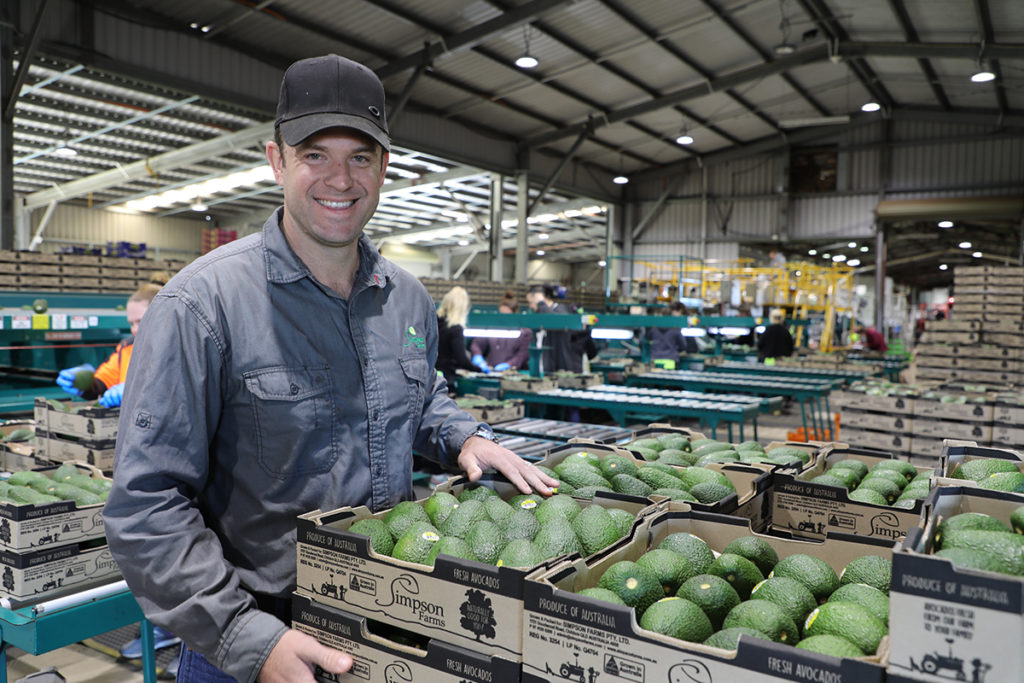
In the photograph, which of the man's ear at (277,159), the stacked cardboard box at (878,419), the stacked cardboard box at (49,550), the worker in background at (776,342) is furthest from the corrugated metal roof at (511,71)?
the man's ear at (277,159)

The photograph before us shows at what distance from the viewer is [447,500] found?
5.49 ft

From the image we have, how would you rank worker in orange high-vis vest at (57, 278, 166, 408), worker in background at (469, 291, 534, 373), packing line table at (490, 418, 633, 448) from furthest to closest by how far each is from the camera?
worker in background at (469, 291, 534, 373), packing line table at (490, 418, 633, 448), worker in orange high-vis vest at (57, 278, 166, 408)

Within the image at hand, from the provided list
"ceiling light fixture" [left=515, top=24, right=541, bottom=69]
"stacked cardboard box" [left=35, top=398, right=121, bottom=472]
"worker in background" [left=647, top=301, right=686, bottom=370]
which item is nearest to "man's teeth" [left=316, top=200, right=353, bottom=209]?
"stacked cardboard box" [left=35, top=398, right=121, bottom=472]

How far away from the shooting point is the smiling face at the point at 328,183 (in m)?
1.51

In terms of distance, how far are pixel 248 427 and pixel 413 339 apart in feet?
1.62

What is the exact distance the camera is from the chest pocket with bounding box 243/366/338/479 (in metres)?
1.47

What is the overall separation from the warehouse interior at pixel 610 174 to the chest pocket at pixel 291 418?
1684mm

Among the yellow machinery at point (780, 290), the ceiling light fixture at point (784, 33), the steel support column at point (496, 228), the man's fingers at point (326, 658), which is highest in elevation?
the ceiling light fixture at point (784, 33)

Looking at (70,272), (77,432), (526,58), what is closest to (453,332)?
(77,432)

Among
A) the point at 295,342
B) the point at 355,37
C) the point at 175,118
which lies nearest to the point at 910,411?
the point at 295,342

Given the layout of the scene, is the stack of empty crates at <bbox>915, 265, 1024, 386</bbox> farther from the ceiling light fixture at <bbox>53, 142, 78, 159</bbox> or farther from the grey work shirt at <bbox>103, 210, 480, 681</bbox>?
the ceiling light fixture at <bbox>53, 142, 78, 159</bbox>

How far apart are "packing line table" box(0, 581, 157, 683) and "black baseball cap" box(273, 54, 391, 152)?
176 centimetres

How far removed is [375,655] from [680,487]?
1017mm

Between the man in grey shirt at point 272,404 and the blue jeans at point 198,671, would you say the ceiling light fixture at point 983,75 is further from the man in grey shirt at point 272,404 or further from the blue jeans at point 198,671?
the blue jeans at point 198,671
